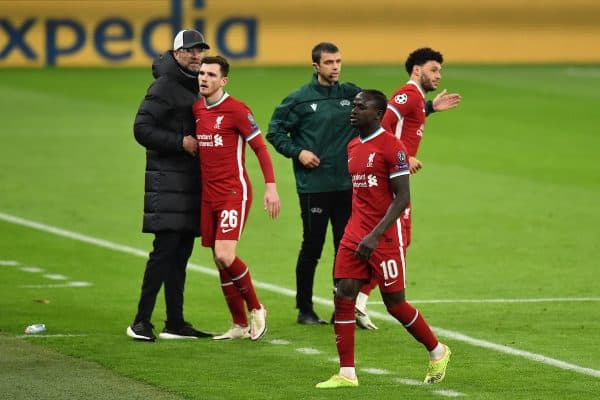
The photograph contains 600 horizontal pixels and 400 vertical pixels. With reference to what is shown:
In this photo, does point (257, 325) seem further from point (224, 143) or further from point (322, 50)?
point (322, 50)

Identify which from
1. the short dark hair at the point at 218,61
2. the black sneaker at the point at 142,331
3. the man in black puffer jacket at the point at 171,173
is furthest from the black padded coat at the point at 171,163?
the black sneaker at the point at 142,331

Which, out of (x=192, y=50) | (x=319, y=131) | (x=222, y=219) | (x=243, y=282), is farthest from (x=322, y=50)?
(x=243, y=282)

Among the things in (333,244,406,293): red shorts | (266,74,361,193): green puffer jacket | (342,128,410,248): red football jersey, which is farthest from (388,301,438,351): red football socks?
(266,74,361,193): green puffer jacket

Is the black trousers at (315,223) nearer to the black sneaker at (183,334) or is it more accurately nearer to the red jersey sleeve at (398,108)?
the red jersey sleeve at (398,108)

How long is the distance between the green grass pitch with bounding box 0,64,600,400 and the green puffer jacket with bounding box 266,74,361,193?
118 cm

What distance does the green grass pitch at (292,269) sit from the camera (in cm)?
1051

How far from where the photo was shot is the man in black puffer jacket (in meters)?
12.1

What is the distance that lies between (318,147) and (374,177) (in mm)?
2697

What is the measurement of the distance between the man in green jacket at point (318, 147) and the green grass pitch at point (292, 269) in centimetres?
65

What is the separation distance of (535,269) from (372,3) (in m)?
24.6

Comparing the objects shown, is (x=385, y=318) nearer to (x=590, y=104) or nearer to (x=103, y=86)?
(x=590, y=104)

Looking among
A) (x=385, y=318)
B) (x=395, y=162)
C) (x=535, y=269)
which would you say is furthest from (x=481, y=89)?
(x=395, y=162)

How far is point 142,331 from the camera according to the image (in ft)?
39.0

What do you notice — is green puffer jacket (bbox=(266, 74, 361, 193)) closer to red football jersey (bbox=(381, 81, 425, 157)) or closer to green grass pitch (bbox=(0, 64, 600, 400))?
red football jersey (bbox=(381, 81, 425, 157))
